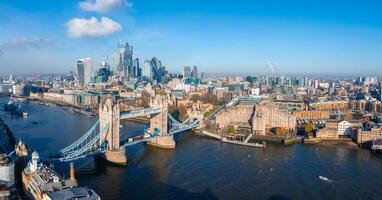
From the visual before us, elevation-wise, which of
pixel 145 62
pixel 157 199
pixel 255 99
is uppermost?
pixel 145 62

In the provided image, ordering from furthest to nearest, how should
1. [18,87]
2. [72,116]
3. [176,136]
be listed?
[18,87] < [72,116] < [176,136]

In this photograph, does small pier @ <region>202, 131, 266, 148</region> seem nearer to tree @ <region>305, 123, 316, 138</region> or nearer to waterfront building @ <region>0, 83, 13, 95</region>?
tree @ <region>305, 123, 316, 138</region>

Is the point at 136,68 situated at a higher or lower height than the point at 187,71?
Answer: higher

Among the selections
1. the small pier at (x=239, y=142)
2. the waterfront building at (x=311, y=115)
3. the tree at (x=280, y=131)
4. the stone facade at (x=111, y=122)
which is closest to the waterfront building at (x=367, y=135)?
the tree at (x=280, y=131)

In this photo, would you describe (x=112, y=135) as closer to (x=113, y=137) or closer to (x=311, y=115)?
(x=113, y=137)

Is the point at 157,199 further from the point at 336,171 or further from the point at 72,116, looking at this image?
the point at 72,116

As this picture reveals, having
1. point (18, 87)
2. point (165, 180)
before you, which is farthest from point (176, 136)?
point (18, 87)

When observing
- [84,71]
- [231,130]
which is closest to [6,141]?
[231,130]
